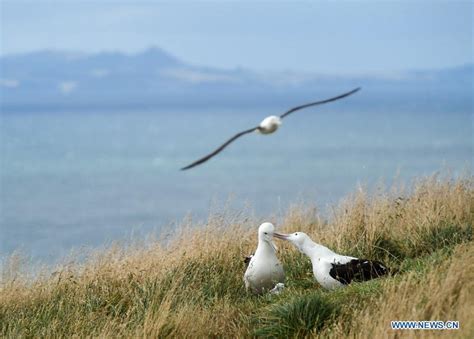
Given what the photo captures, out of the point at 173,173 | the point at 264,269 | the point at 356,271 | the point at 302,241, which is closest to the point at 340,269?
the point at 356,271

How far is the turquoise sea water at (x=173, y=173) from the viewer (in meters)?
28.1

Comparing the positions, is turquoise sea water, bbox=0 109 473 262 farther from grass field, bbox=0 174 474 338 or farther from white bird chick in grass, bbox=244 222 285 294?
white bird chick in grass, bbox=244 222 285 294

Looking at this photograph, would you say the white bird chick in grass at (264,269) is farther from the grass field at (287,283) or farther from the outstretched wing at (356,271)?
the outstretched wing at (356,271)

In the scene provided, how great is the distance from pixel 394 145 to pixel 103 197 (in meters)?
29.1

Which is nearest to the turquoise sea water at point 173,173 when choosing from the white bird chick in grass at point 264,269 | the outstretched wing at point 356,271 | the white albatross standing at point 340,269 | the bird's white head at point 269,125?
the white bird chick in grass at point 264,269

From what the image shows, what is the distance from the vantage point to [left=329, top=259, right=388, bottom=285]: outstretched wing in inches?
330

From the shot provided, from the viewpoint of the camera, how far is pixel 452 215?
9930mm

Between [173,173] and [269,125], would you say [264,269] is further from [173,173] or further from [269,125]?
[173,173]

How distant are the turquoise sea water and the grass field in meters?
0.73

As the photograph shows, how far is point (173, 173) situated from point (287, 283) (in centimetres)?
5094

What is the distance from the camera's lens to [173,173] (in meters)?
59.8

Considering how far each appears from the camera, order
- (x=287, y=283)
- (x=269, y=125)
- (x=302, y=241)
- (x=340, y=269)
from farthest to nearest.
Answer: (x=287, y=283) → (x=302, y=241) → (x=340, y=269) → (x=269, y=125)

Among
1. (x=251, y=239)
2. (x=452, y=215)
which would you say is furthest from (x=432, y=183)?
(x=251, y=239)

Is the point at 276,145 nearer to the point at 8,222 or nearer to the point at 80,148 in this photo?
the point at 80,148
